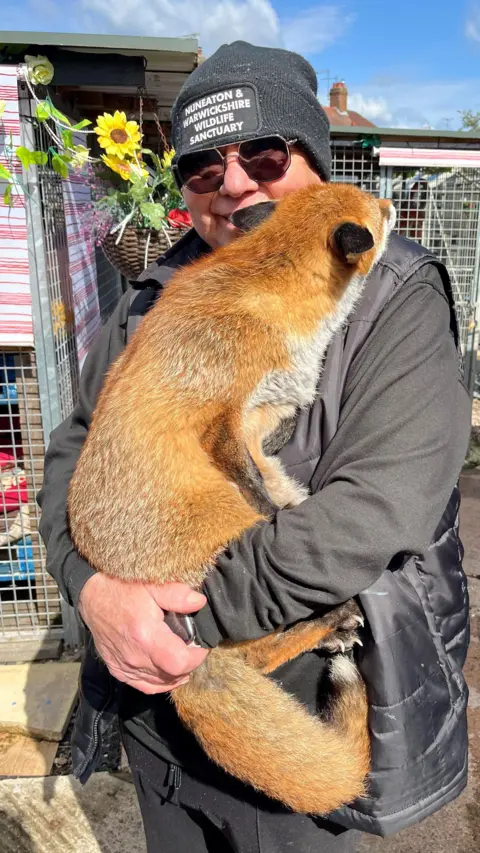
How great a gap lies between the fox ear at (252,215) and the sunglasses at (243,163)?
0.28 feet

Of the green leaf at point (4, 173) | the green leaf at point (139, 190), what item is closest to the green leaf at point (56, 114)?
the green leaf at point (4, 173)

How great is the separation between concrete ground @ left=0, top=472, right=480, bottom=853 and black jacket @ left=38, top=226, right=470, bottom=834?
82.7 inches

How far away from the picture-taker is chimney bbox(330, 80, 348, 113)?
3326 cm

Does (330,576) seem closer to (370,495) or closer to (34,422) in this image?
(370,495)

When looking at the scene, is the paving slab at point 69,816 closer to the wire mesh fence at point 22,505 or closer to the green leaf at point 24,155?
the wire mesh fence at point 22,505

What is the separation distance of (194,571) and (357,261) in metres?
1.19

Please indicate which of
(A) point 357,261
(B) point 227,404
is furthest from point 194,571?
(A) point 357,261

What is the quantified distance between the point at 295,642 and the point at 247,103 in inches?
A: 71.2

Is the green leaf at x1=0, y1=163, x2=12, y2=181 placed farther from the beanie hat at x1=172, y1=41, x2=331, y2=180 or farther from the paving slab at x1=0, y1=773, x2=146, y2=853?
the paving slab at x1=0, y1=773, x2=146, y2=853

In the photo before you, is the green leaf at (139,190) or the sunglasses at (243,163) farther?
the green leaf at (139,190)

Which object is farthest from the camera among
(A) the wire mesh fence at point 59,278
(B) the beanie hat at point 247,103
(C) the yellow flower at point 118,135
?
(A) the wire mesh fence at point 59,278

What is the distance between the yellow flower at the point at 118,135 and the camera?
3975mm

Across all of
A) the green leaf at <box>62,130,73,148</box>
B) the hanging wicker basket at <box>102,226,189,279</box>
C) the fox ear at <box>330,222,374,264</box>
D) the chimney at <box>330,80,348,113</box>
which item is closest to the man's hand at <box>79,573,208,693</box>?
the fox ear at <box>330,222,374,264</box>

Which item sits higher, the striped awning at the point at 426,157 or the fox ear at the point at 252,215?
the striped awning at the point at 426,157
